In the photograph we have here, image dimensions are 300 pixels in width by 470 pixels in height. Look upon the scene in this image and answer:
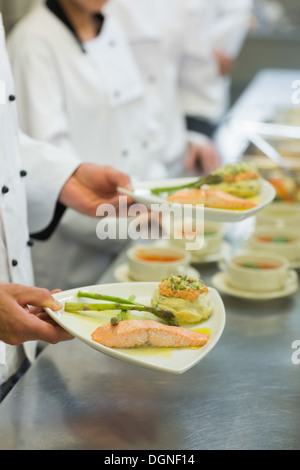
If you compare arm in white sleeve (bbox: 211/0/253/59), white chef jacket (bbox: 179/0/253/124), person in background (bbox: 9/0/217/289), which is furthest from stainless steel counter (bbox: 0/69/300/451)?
arm in white sleeve (bbox: 211/0/253/59)

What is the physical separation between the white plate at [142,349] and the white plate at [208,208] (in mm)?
231

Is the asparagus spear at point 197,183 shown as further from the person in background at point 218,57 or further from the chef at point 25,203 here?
the person in background at point 218,57

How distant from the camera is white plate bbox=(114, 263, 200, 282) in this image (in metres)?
1.80

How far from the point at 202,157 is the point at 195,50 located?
28.5 inches

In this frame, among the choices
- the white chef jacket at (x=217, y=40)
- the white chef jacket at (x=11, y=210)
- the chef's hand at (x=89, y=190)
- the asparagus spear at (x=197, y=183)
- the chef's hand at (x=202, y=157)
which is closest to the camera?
the white chef jacket at (x=11, y=210)

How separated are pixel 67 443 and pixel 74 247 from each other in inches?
56.1

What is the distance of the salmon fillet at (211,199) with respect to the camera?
153 centimetres

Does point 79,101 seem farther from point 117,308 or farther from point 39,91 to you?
point 117,308

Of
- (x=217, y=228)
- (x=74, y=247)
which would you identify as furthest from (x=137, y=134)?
(x=217, y=228)

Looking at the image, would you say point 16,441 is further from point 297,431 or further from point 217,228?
point 217,228

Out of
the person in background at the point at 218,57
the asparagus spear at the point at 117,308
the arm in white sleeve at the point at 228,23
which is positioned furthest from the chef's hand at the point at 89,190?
the arm in white sleeve at the point at 228,23

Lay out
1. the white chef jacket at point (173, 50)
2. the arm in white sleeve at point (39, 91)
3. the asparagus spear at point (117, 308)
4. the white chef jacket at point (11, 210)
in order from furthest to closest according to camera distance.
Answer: the white chef jacket at point (173, 50)
the arm in white sleeve at point (39, 91)
the white chef jacket at point (11, 210)
the asparagus spear at point (117, 308)

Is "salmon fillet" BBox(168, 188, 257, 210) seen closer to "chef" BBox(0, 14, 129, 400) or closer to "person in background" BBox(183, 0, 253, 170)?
"chef" BBox(0, 14, 129, 400)

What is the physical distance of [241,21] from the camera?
460cm
